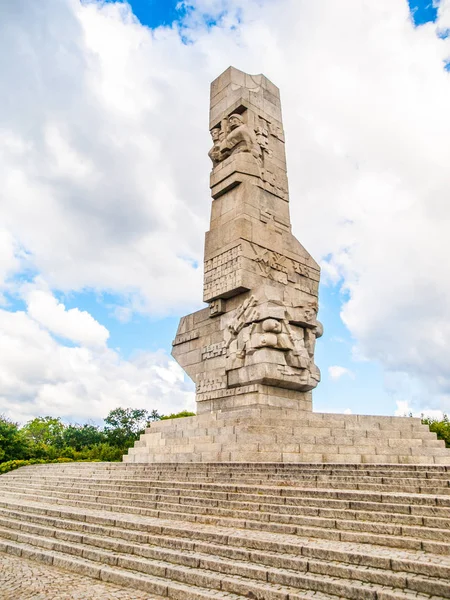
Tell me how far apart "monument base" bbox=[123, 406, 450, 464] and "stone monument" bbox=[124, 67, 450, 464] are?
0.08 feet

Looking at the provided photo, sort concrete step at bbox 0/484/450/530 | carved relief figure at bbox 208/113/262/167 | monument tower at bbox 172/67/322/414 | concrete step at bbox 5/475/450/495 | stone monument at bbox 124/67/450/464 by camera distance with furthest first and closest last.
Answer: carved relief figure at bbox 208/113/262/167
monument tower at bbox 172/67/322/414
stone monument at bbox 124/67/450/464
concrete step at bbox 5/475/450/495
concrete step at bbox 0/484/450/530

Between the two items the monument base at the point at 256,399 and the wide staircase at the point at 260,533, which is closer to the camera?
the wide staircase at the point at 260,533

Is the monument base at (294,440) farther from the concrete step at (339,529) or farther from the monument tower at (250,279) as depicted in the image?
the concrete step at (339,529)

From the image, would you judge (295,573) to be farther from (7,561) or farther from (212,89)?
(212,89)

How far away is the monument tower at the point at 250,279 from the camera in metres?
12.1

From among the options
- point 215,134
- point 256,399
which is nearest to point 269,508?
point 256,399

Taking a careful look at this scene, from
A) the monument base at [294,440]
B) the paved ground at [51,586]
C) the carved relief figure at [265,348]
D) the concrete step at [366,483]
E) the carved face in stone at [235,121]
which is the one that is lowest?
the paved ground at [51,586]

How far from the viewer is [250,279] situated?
12961 mm

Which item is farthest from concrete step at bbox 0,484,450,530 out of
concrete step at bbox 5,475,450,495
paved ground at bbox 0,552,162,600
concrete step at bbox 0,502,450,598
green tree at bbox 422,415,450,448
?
green tree at bbox 422,415,450,448

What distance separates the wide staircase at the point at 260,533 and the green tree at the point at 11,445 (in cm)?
1205

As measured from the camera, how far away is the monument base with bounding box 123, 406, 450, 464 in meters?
9.58

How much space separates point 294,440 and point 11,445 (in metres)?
14.3

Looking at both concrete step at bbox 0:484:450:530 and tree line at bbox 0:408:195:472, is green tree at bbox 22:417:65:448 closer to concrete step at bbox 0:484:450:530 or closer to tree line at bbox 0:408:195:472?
tree line at bbox 0:408:195:472

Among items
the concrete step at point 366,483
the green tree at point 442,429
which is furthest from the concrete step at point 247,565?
the green tree at point 442,429
